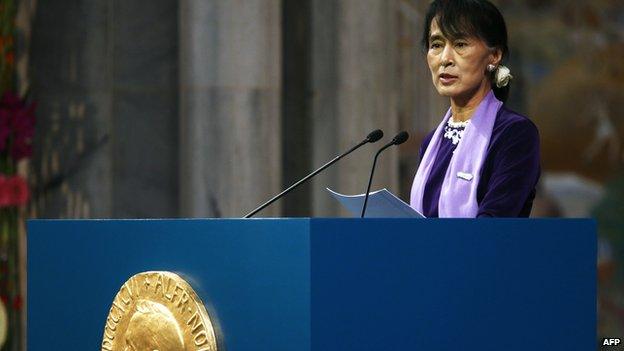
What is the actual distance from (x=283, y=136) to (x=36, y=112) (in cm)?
156

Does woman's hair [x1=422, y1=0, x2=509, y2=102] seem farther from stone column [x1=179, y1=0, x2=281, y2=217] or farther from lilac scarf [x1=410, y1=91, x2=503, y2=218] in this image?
stone column [x1=179, y1=0, x2=281, y2=217]

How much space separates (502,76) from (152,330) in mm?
1277

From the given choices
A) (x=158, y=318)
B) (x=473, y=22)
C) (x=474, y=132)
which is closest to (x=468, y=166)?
(x=474, y=132)

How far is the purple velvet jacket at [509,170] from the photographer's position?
141 inches

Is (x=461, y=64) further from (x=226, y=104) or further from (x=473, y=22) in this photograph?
(x=226, y=104)

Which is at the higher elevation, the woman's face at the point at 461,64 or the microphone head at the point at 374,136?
the woman's face at the point at 461,64

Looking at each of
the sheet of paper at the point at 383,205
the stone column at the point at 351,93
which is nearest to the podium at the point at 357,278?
the sheet of paper at the point at 383,205

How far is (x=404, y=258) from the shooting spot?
9.89ft

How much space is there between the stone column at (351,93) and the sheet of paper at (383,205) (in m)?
4.23

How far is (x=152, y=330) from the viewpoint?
318 cm

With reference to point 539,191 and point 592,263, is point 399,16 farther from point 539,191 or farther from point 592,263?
point 592,263

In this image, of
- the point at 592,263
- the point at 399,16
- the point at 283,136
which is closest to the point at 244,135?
the point at 283,136

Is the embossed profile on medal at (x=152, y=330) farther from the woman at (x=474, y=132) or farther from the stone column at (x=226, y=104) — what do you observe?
the stone column at (x=226, y=104)

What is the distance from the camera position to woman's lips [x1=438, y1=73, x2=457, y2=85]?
3818mm
